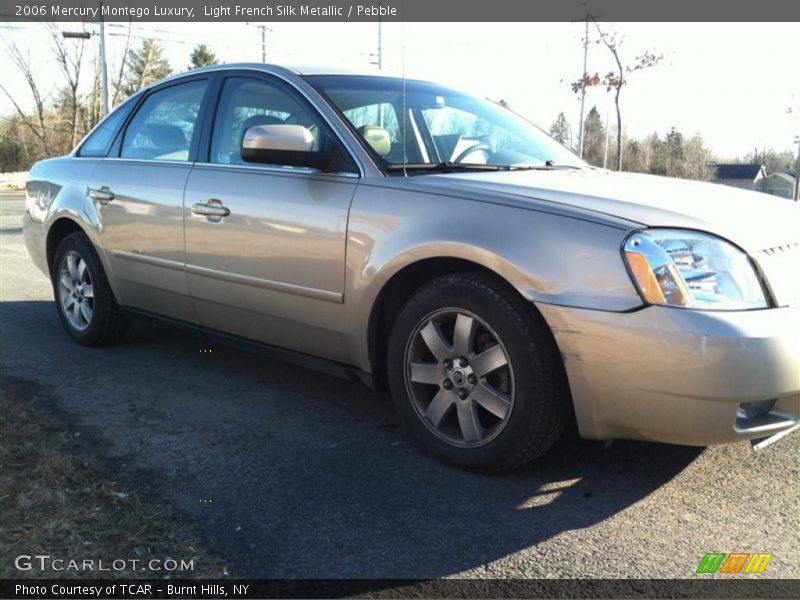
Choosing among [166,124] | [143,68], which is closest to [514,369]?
[166,124]

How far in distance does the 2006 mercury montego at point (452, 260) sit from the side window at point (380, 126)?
0.01 m

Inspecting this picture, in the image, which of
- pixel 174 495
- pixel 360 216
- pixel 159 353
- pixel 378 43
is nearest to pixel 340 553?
pixel 174 495

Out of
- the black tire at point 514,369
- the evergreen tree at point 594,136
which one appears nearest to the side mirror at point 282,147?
the black tire at point 514,369

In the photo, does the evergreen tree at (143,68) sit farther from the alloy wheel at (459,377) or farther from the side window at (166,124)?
the alloy wheel at (459,377)

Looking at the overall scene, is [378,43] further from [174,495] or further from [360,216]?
[174,495]

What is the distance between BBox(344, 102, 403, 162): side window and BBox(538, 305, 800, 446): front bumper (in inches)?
47.8

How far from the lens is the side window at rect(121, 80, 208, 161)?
14.2 feet

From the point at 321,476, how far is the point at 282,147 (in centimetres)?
146

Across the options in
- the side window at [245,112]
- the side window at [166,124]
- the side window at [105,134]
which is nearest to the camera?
the side window at [245,112]

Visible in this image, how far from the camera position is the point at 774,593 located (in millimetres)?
2229

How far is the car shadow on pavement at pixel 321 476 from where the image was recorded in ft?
8.07

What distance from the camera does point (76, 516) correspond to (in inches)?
102

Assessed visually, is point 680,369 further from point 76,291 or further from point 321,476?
point 76,291

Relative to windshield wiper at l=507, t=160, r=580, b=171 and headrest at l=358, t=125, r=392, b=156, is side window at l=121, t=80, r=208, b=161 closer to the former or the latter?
headrest at l=358, t=125, r=392, b=156
